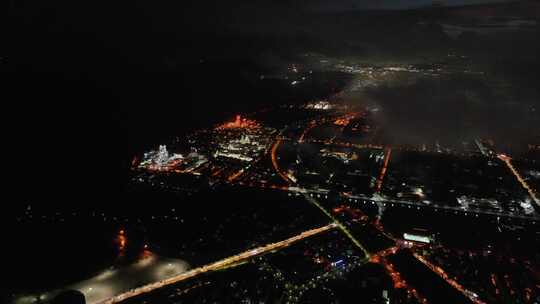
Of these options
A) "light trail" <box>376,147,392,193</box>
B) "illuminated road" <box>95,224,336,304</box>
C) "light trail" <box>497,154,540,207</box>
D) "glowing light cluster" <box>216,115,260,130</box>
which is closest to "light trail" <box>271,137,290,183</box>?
"glowing light cluster" <box>216,115,260,130</box>

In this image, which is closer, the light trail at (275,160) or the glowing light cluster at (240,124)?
the light trail at (275,160)

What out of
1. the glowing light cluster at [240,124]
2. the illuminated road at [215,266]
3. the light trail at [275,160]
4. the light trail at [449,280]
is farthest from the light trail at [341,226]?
the glowing light cluster at [240,124]

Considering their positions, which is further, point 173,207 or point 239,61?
point 239,61

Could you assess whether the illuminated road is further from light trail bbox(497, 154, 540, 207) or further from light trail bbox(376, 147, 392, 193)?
light trail bbox(497, 154, 540, 207)

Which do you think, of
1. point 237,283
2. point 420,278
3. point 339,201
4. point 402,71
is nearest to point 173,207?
point 237,283

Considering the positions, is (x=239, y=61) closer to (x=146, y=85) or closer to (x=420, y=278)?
(x=146, y=85)

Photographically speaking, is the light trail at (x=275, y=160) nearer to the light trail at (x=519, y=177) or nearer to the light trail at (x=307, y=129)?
the light trail at (x=307, y=129)
